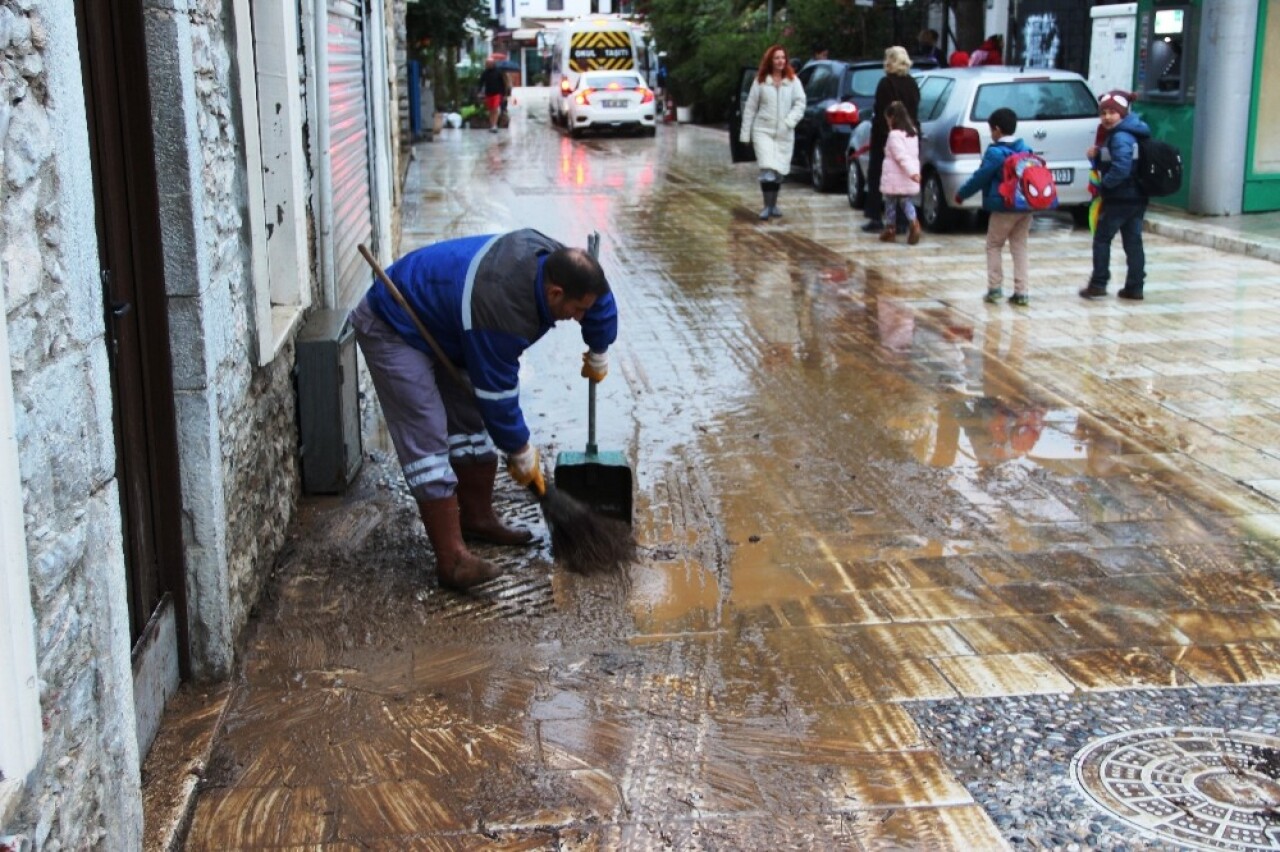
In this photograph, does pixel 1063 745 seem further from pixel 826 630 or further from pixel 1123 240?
pixel 1123 240

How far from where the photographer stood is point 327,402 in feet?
21.6

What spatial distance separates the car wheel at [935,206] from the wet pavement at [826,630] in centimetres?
524

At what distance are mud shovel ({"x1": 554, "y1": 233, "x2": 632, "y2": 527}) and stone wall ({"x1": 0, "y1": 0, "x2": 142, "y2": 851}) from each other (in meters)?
2.84

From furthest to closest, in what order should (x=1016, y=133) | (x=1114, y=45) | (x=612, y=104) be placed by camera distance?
1. (x=612, y=104)
2. (x=1114, y=45)
3. (x=1016, y=133)

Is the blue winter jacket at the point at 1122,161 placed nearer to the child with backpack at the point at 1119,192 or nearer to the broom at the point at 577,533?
the child with backpack at the point at 1119,192

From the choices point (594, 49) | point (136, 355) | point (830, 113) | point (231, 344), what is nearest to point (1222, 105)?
point (830, 113)

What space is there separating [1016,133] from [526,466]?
33.1ft

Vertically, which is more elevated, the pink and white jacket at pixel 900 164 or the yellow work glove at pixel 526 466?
the pink and white jacket at pixel 900 164

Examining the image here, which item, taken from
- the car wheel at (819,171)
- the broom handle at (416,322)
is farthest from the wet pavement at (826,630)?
the car wheel at (819,171)

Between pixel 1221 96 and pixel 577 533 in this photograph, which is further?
pixel 1221 96

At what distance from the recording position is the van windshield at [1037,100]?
14500 millimetres

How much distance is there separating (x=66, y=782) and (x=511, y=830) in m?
1.26

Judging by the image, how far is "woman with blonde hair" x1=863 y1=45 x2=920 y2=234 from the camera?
1447 cm

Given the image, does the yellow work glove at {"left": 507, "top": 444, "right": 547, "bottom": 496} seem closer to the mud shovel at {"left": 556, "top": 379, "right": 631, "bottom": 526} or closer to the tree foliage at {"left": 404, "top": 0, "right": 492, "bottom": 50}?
the mud shovel at {"left": 556, "top": 379, "right": 631, "bottom": 526}
